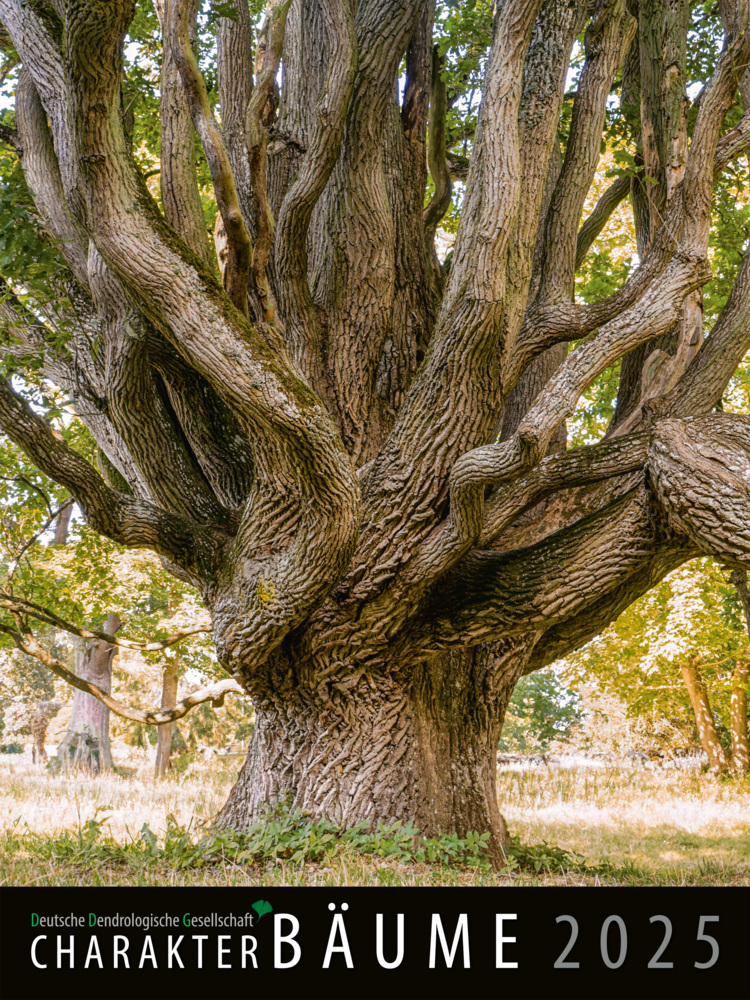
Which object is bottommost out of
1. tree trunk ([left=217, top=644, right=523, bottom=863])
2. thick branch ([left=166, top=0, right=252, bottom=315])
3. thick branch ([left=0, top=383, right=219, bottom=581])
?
tree trunk ([left=217, top=644, right=523, bottom=863])

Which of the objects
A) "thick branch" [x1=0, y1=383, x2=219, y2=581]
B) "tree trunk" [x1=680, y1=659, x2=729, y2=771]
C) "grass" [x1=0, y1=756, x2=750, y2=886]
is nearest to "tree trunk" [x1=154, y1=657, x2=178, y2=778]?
"grass" [x1=0, y1=756, x2=750, y2=886]

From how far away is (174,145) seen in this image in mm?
5348

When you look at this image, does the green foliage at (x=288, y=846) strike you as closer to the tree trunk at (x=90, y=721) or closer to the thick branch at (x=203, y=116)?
the thick branch at (x=203, y=116)

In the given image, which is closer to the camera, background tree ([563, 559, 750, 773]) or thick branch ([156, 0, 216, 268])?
thick branch ([156, 0, 216, 268])

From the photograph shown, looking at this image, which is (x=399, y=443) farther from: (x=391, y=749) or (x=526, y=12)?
(x=526, y=12)

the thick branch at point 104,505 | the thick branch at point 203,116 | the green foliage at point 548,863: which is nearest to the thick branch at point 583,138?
the thick branch at point 203,116

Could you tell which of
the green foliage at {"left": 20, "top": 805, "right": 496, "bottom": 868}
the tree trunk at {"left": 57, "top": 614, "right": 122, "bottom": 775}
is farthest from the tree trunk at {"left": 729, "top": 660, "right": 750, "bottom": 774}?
the green foliage at {"left": 20, "top": 805, "right": 496, "bottom": 868}

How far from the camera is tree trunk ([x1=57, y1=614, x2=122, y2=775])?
62.7ft

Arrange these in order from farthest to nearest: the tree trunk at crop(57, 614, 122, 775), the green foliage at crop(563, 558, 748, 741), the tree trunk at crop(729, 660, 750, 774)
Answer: the tree trunk at crop(57, 614, 122, 775) → the tree trunk at crop(729, 660, 750, 774) → the green foliage at crop(563, 558, 748, 741)

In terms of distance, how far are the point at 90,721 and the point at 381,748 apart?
53.7 ft

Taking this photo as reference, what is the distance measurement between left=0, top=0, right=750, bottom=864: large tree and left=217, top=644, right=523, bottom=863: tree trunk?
2cm

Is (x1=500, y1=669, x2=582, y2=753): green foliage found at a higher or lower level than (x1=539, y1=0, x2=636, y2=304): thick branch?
lower

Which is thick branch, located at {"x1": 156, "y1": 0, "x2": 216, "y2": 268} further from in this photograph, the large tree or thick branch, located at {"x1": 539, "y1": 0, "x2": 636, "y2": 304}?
thick branch, located at {"x1": 539, "y1": 0, "x2": 636, "y2": 304}
